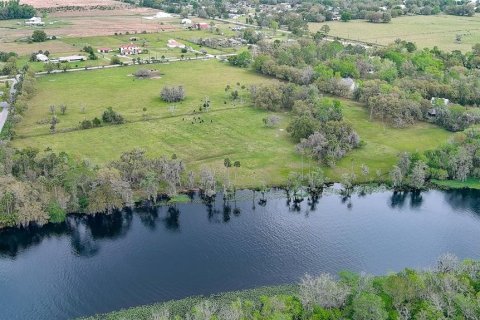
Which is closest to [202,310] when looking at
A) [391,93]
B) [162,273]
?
[162,273]

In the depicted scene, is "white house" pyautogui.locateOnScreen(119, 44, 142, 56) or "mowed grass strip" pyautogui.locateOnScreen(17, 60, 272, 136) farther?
"white house" pyautogui.locateOnScreen(119, 44, 142, 56)

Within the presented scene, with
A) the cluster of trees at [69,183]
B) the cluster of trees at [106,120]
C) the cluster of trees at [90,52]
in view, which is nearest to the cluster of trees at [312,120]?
the cluster of trees at [69,183]

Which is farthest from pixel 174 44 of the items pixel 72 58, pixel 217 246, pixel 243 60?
pixel 217 246

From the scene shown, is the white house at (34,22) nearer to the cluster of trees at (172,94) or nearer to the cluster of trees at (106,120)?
the cluster of trees at (172,94)

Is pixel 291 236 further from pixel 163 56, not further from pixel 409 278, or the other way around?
pixel 163 56

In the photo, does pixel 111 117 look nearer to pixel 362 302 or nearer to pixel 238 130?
pixel 238 130

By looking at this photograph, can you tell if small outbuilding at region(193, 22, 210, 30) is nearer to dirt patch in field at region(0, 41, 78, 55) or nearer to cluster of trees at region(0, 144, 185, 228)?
dirt patch in field at region(0, 41, 78, 55)

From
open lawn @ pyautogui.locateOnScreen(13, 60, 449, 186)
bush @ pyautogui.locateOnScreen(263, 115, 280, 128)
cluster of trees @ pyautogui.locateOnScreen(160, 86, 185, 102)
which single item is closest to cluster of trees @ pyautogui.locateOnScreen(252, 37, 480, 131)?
open lawn @ pyautogui.locateOnScreen(13, 60, 449, 186)
